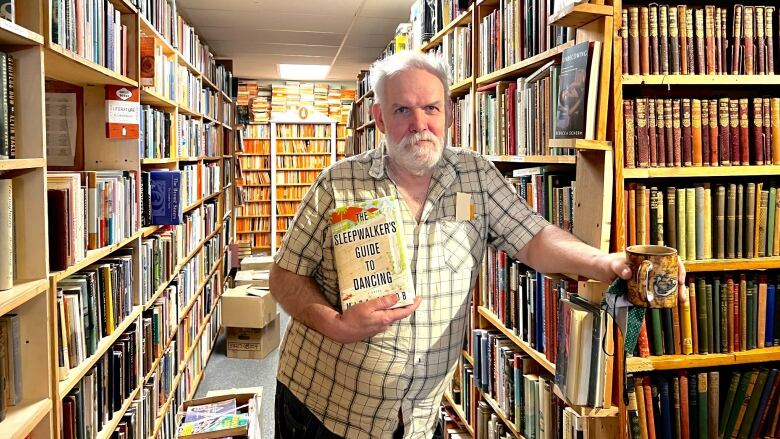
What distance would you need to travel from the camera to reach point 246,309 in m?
4.55

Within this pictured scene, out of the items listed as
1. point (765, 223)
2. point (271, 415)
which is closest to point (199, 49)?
point (271, 415)

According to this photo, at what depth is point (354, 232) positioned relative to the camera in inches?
56.7

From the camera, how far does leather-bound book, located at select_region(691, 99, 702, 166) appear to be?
1698 millimetres

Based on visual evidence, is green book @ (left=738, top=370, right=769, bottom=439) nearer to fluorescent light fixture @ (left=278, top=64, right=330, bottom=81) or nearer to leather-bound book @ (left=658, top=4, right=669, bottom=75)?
leather-bound book @ (left=658, top=4, right=669, bottom=75)

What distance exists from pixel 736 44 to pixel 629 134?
43 centimetres

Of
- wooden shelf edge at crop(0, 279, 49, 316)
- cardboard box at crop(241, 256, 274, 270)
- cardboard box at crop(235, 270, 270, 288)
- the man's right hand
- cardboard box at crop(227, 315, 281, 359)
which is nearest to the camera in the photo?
wooden shelf edge at crop(0, 279, 49, 316)

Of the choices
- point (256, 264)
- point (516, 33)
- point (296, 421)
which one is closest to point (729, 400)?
point (296, 421)

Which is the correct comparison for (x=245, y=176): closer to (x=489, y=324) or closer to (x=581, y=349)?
(x=489, y=324)

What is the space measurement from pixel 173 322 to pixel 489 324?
177cm

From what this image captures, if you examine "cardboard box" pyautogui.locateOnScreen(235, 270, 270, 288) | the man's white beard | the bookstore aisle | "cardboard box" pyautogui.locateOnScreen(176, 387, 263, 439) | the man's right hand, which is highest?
the man's white beard

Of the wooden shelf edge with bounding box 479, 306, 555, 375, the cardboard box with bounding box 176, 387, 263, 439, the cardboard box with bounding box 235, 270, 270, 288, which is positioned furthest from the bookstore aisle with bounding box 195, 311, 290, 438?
the wooden shelf edge with bounding box 479, 306, 555, 375

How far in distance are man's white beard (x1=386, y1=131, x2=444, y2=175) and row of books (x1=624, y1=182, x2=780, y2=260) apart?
0.55 metres

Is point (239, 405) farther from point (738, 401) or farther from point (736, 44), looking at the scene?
point (736, 44)

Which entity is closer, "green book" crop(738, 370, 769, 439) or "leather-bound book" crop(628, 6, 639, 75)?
"leather-bound book" crop(628, 6, 639, 75)
